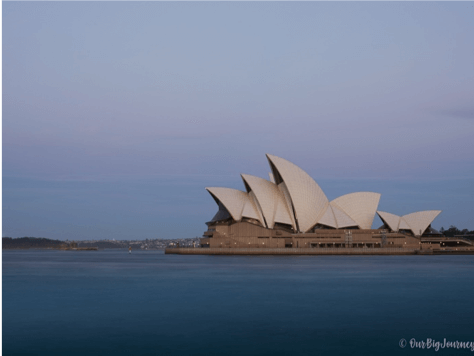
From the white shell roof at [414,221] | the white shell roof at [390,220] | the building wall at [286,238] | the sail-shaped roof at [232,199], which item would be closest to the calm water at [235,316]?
the building wall at [286,238]

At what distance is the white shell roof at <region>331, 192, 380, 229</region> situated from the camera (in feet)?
293

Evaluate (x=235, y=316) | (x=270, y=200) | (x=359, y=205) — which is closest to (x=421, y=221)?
(x=359, y=205)

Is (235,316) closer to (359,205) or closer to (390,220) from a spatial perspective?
(359,205)

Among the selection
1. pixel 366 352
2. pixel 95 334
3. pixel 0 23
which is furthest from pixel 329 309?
pixel 0 23

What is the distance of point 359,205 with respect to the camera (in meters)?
89.4

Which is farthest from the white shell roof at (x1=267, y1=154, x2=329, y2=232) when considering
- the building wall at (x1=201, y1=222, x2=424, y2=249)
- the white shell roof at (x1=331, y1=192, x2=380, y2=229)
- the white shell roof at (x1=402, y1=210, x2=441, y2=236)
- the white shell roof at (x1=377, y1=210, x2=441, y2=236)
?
the white shell roof at (x1=402, y1=210, x2=441, y2=236)

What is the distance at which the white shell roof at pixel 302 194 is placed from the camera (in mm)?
81062

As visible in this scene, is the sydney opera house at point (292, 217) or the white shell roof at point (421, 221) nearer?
the sydney opera house at point (292, 217)

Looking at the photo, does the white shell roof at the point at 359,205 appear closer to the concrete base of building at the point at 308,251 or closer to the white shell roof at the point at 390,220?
the concrete base of building at the point at 308,251

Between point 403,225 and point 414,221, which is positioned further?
point 414,221

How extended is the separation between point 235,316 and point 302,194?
192ft

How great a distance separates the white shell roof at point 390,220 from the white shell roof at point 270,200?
19.0 meters

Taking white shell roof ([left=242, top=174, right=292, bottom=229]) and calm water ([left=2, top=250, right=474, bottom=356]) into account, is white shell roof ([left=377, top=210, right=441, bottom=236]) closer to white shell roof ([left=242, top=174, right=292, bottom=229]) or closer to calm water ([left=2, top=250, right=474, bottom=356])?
white shell roof ([left=242, top=174, right=292, bottom=229])

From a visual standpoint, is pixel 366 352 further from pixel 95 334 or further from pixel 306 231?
pixel 306 231
